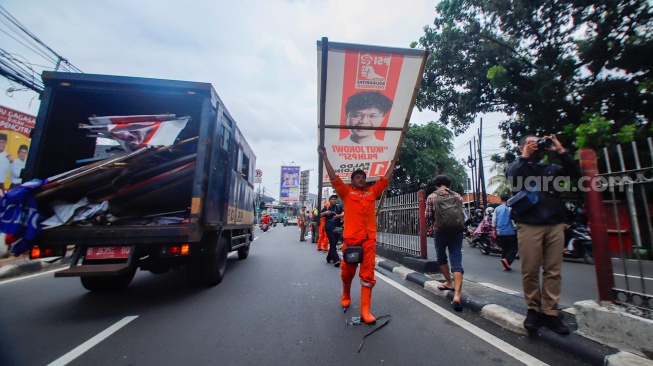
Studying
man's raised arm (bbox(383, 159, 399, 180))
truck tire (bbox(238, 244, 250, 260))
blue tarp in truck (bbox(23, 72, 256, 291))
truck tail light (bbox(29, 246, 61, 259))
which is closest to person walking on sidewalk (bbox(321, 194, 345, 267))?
blue tarp in truck (bbox(23, 72, 256, 291))

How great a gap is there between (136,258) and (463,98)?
12217mm

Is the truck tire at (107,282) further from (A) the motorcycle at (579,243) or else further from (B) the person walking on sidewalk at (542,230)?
(A) the motorcycle at (579,243)

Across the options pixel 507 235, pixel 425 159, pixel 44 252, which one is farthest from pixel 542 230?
pixel 425 159

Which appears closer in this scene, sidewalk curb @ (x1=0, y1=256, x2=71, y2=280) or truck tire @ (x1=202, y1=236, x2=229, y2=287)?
truck tire @ (x1=202, y1=236, x2=229, y2=287)

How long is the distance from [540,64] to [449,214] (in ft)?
33.1

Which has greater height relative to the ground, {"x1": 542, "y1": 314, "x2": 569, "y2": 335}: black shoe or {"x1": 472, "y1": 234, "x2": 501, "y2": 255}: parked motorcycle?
{"x1": 472, "y1": 234, "x2": 501, "y2": 255}: parked motorcycle

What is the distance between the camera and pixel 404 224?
671 centimetres

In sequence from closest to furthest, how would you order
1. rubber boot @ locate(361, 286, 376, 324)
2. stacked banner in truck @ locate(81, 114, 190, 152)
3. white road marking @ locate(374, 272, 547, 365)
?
white road marking @ locate(374, 272, 547, 365)
rubber boot @ locate(361, 286, 376, 324)
stacked banner in truck @ locate(81, 114, 190, 152)

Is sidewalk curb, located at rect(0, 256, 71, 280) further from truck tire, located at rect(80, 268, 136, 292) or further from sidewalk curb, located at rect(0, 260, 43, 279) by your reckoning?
truck tire, located at rect(80, 268, 136, 292)

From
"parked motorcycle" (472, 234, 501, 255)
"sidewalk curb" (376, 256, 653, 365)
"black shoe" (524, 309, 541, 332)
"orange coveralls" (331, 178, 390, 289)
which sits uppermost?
"orange coveralls" (331, 178, 390, 289)

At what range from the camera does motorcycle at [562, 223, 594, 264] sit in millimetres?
7695

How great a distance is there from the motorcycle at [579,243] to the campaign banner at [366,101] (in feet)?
22.5

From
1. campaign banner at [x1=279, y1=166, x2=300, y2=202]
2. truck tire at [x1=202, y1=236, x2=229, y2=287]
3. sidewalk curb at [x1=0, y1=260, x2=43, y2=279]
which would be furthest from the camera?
campaign banner at [x1=279, y1=166, x2=300, y2=202]

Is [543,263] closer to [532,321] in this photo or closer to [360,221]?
[532,321]
